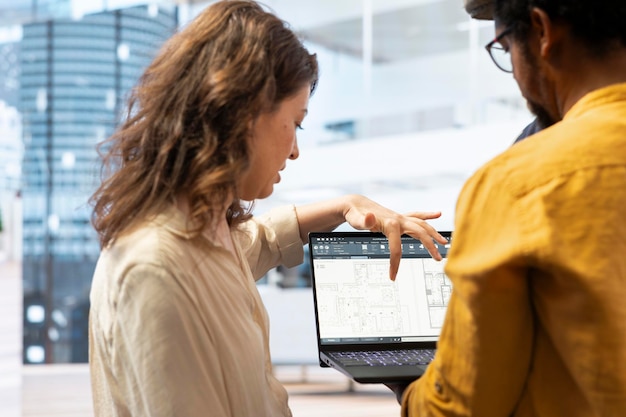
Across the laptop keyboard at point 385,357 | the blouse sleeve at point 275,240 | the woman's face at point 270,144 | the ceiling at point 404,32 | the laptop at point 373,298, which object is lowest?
the laptop keyboard at point 385,357

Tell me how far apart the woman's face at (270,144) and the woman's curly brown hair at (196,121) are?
0.02 m

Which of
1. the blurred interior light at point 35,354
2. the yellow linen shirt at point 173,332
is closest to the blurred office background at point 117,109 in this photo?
the blurred interior light at point 35,354

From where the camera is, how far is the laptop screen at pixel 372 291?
1.47 meters

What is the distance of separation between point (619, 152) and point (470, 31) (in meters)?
4.59

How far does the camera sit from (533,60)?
931 millimetres

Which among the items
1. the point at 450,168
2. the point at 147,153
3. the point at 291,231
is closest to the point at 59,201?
the point at 450,168

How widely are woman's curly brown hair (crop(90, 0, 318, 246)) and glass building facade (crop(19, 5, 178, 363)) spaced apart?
4.15 meters

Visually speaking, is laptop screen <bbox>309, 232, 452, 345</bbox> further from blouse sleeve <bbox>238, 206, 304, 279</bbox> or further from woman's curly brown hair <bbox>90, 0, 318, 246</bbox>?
woman's curly brown hair <bbox>90, 0, 318, 246</bbox>

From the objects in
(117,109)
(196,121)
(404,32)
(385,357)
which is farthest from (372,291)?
(404,32)

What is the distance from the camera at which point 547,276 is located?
2.77ft

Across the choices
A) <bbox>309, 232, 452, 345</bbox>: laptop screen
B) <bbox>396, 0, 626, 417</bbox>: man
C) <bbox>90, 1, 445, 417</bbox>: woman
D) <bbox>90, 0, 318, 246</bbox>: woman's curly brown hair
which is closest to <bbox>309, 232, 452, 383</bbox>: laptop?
<bbox>309, 232, 452, 345</bbox>: laptop screen

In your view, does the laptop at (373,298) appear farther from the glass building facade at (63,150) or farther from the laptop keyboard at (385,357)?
the glass building facade at (63,150)

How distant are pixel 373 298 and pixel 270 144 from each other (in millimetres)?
441

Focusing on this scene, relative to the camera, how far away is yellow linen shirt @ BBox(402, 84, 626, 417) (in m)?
0.82
